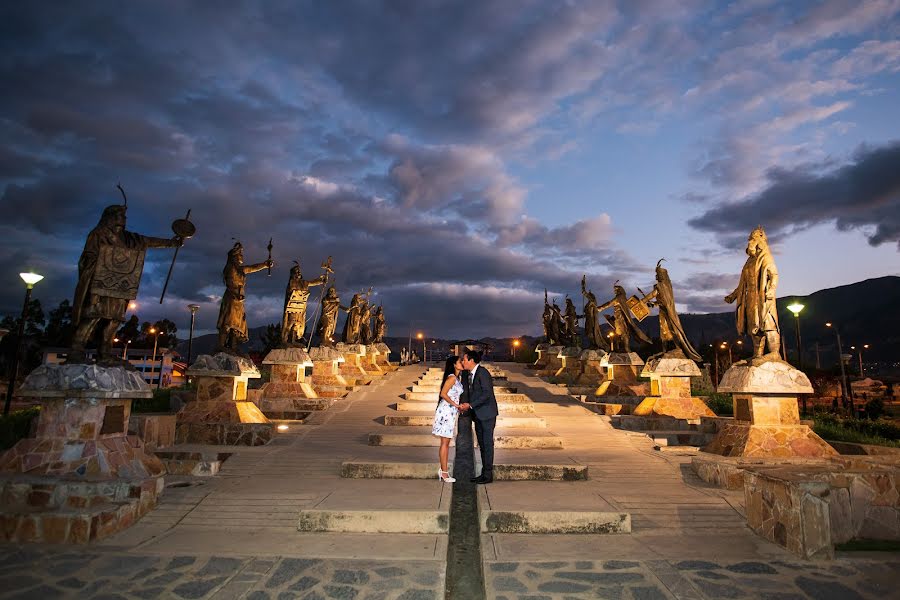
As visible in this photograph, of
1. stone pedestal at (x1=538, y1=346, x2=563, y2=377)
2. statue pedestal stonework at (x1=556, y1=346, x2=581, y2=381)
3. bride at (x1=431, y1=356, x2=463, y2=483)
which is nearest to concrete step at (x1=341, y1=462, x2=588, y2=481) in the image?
bride at (x1=431, y1=356, x2=463, y2=483)

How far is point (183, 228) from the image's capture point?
6.89 m

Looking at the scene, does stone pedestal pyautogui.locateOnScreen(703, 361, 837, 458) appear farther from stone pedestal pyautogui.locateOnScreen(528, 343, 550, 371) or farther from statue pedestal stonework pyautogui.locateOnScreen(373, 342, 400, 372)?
statue pedestal stonework pyautogui.locateOnScreen(373, 342, 400, 372)

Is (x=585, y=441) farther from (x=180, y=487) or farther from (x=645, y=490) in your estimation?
(x=180, y=487)

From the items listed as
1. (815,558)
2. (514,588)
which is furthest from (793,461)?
(514,588)

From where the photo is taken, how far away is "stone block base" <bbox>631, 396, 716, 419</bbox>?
10.9 metres

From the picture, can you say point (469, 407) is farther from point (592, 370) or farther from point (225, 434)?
point (592, 370)

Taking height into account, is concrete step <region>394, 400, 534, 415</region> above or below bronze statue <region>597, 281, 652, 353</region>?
below

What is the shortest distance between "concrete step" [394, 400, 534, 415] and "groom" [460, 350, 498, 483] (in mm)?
4963

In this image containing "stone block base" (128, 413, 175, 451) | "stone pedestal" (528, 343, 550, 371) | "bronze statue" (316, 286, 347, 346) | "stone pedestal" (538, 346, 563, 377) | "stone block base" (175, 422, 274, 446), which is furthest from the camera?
"stone pedestal" (528, 343, 550, 371)

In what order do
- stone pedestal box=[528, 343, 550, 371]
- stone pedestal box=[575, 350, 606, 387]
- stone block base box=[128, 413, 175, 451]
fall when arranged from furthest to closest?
stone pedestal box=[528, 343, 550, 371]
stone pedestal box=[575, 350, 606, 387]
stone block base box=[128, 413, 175, 451]

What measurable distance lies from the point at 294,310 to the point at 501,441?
7.69m

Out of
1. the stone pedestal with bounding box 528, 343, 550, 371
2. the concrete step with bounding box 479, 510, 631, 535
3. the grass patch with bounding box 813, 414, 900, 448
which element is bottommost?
the concrete step with bounding box 479, 510, 631, 535

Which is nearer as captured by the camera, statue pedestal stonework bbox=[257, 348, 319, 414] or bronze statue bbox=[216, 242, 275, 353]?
bronze statue bbox=[216, 242, 275, 353]

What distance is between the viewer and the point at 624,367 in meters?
14.7
